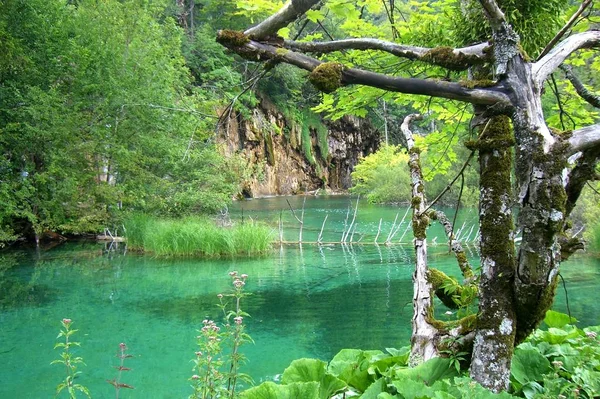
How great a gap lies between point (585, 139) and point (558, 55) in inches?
16.2

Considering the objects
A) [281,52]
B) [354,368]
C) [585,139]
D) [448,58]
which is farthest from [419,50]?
[354,368]

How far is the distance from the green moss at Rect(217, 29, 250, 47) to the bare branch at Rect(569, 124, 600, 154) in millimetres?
1432

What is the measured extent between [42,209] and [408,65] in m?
14.1

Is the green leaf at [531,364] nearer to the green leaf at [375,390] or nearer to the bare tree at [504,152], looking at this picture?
the bare tree at [504,152]

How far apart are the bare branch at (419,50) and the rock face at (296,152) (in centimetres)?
2527

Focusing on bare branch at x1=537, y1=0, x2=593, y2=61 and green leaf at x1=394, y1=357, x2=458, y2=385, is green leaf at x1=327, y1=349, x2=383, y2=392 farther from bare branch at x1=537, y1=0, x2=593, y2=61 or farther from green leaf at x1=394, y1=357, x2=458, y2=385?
bare branch at x1=537, y1=0, x2=593, y2=61

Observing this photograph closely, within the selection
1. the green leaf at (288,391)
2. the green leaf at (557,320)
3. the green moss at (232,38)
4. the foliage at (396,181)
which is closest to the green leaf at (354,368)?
the green leaf at (288,391)

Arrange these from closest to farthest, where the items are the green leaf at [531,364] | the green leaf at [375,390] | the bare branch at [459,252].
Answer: the green leaf at [375,390] → the green leaf at [531,364] → the bare branch at [459,252]

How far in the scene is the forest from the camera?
7.06ft

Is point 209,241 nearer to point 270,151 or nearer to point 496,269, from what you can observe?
point 496,269

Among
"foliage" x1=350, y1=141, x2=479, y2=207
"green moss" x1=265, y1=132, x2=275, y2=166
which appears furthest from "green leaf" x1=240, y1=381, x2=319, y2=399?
"green moss" x1=265, y1=132, x2=275, y2=166

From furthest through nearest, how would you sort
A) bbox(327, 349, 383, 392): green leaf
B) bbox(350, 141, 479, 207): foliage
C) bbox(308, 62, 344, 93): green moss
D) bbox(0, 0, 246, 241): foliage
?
bbox(350, 141, 479, 207): foliage < bbox(0, 0, 246, 241): foliage < bbox(327, 349, 383, 392): green leaf < bbox(308, 62, 344, 93): green moss

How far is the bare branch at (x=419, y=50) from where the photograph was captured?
2271 mm

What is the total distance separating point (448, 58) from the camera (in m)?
2.28
